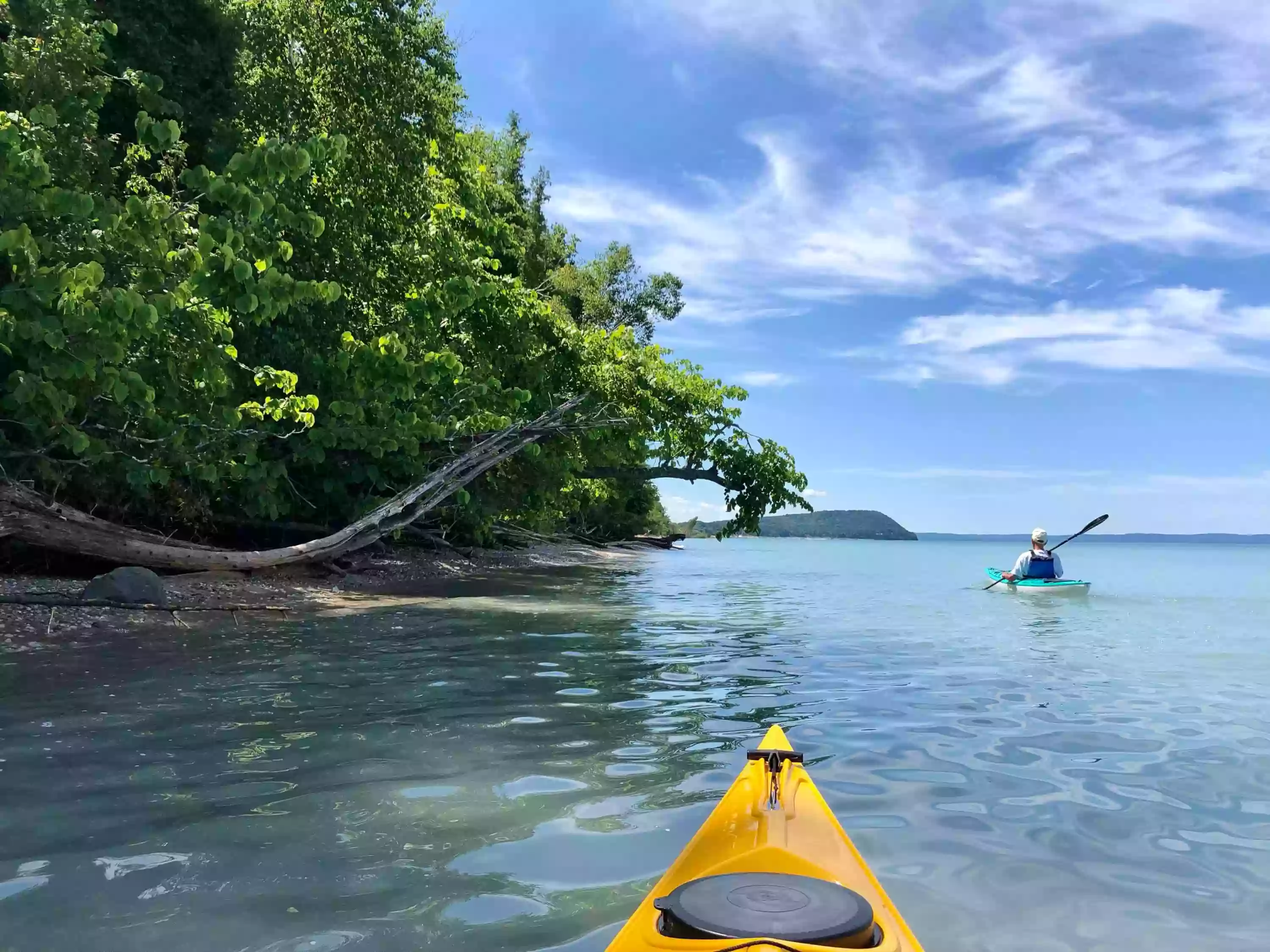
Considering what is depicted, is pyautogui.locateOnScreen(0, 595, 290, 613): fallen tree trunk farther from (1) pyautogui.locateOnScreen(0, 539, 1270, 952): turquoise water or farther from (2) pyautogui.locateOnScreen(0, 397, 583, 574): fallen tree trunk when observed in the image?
(2) pyautogui.locateOnScreen(0, 397, 583, 574): fallen tree trunk

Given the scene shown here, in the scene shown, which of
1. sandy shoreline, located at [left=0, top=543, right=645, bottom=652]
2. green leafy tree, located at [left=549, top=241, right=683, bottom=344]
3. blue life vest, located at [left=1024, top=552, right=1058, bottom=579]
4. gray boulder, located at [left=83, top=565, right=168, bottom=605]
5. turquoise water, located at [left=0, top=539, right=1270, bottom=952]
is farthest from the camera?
green leafy tree, located at [left=549, top=241, right=683, bottom=344]

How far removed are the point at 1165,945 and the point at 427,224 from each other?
18.2 metres

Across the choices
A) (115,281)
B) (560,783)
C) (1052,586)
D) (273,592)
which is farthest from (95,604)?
(1052,586)

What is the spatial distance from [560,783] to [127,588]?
10.0m

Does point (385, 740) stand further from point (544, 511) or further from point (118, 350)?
point (544, 511)

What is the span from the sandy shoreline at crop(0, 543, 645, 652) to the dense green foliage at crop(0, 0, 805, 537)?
171cm

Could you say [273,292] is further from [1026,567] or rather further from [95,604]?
[1026,567]

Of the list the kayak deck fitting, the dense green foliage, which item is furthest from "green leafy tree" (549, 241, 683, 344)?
the kayak deck fitting

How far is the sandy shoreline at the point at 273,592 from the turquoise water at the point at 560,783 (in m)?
1.14

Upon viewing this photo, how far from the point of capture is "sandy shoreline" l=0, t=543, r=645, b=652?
37.8ft

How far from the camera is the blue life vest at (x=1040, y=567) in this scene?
22.6 metres

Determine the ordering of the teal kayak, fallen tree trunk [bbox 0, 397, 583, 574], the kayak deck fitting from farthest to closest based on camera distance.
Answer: the teal kayak → fallen tree trunk [bbox 0, 397, 583, 574] → the kayak deck fitting

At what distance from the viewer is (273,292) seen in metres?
10.2

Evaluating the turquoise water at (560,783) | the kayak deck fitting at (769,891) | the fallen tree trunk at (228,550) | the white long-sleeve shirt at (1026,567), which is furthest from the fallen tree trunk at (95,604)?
the white long-sleeve shirt at (1026,567)
